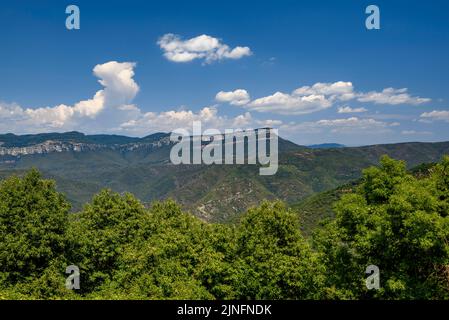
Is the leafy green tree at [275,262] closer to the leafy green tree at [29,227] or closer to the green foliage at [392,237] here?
the green foliage at [392,237]

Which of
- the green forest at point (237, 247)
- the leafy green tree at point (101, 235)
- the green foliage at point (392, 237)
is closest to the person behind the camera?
the green foliage at point (392, 237)

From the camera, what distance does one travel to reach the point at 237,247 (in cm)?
4066

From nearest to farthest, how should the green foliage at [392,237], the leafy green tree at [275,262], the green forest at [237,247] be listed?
the green foliage at [392,237], the green forest at [237,247], the leafy green tree at [275,262]

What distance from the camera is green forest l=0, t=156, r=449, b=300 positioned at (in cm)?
2708

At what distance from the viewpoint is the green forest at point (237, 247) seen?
27.1 m

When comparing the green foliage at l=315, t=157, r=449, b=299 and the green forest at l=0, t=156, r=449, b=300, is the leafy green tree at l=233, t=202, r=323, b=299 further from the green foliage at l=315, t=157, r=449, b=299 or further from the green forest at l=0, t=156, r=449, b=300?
the green foliage at l=315, t=157, r=449, b=299

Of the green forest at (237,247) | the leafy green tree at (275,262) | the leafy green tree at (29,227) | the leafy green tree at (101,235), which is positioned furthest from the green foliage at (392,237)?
the leafy green tree at (29,227)

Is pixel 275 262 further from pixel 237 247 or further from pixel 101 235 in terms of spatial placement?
pixel 101 235

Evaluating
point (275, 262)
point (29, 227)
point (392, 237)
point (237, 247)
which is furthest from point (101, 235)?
point (392, 237)

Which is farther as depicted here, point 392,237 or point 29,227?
point 29,227

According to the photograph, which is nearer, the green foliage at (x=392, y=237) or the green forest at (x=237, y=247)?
the green foliage at (x=392, y=237)

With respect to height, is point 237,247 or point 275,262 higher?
point 237,247
